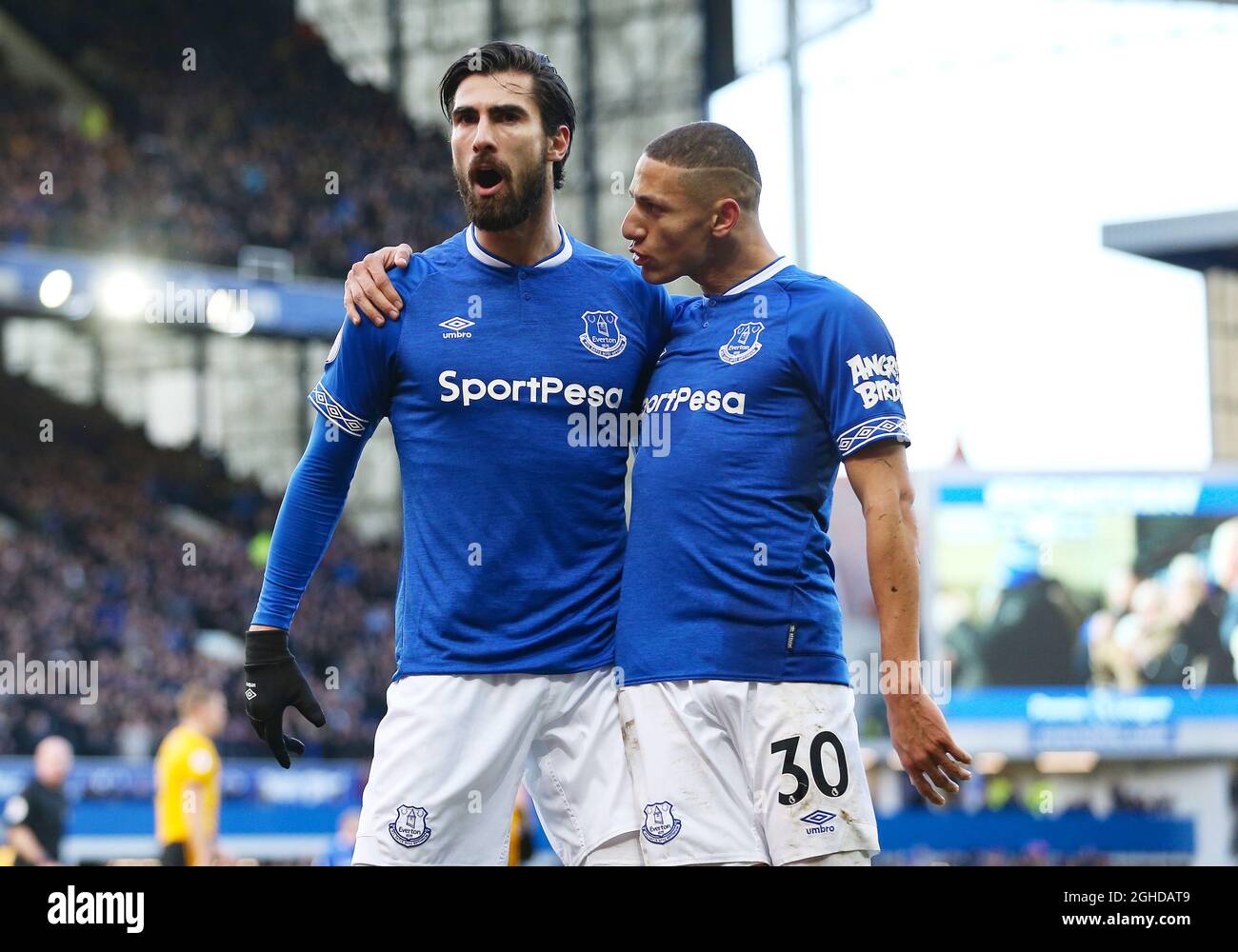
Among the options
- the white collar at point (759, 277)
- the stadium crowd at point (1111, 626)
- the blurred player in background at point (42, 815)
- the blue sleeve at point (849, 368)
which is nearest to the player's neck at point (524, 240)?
the white collar at point (759, 277)

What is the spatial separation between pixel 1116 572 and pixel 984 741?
265 cm

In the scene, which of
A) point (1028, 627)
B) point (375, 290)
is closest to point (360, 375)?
point (375, 290)

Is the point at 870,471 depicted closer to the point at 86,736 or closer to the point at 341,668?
the point at 86,736

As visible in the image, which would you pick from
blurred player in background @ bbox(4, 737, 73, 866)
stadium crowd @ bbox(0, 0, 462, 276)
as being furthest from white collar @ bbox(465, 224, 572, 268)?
stadium crowd @ bbox(0, 0, 462, 276)

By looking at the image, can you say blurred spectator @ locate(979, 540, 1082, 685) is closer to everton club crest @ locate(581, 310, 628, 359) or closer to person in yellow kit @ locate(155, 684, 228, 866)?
person in yellow kit @ locate(155, 684, 228, 866)

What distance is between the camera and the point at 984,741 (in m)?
18.0

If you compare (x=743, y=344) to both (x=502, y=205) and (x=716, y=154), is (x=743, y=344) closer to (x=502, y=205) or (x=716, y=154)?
(x=716, y=154)

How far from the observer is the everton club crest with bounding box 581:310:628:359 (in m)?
3.73

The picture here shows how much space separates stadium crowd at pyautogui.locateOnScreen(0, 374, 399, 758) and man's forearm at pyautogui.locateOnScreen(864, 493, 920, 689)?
1576cm

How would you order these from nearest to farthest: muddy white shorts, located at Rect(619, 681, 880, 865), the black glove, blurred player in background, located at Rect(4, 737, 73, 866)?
muddy white shorts, located at Rect(619, 681, 880, 865), the black glove, blurred player in background, located at Rect(4, 737, 73, 866)

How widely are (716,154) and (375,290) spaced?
0.89m

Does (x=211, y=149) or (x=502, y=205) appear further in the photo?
(x=211, y=149)

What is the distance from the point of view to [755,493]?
3.52 meters
